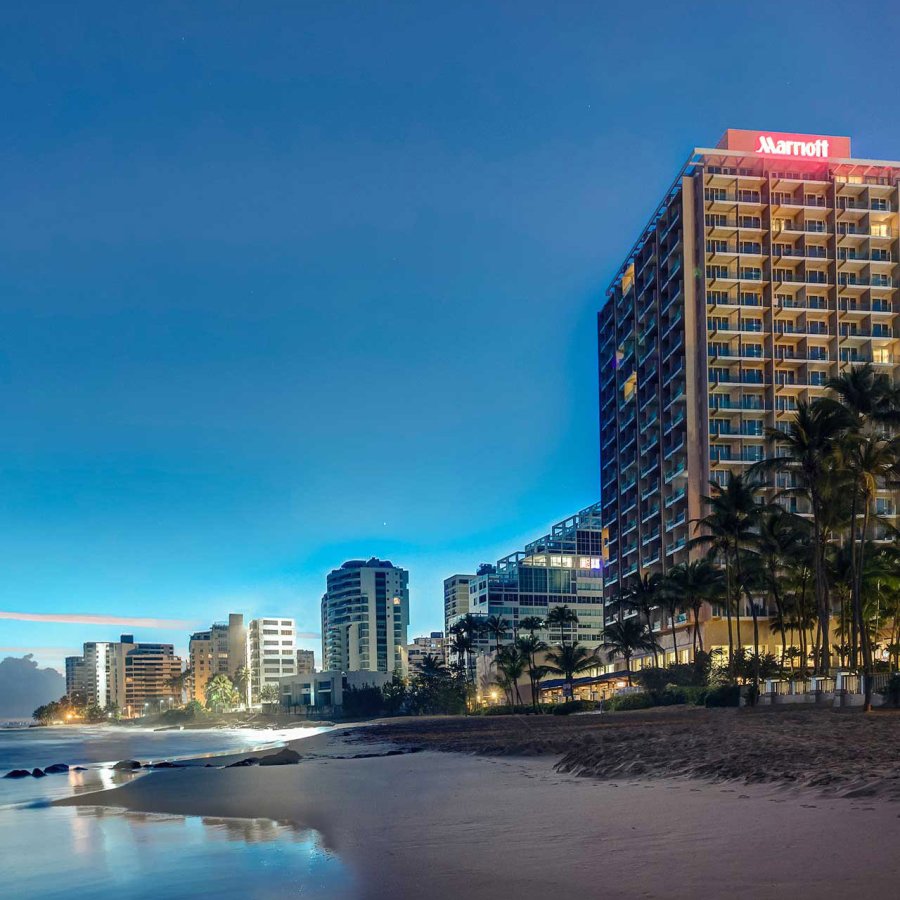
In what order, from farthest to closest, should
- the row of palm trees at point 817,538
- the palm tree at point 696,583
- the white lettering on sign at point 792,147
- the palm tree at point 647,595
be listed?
the white lettering on sign at point 792,147
the palm tree at point 647,595
the palm tree at point 696,583
the row of palm trees at point 817,538

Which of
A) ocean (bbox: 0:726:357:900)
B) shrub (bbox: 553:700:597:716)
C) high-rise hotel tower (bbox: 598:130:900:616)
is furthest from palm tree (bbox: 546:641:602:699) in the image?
ocean (bbox: 0:726:357:900)

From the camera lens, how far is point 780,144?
127312 millimetres

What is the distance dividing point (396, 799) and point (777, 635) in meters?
99.4

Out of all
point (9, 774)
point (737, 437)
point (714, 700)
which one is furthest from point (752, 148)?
point (9, 774)

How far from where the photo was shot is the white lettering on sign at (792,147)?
12688 cm

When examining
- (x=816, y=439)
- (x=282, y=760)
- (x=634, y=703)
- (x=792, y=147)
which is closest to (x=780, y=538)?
(x=634, y=703)

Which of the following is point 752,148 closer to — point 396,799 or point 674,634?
point 674,634

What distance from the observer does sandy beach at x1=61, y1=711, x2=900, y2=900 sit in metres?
10.6

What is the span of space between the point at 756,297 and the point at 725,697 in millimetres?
72245

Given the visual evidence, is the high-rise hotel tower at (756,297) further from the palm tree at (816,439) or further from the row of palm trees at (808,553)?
the palm tree at (816,439)

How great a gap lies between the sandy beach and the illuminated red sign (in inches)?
4498

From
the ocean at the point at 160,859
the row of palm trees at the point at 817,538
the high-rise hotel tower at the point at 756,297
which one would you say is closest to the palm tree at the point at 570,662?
the row of palm trees at the point at 817,538

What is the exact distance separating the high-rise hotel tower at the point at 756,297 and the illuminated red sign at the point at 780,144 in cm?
18

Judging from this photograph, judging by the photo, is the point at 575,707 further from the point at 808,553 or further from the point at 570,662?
the point at 808,553
